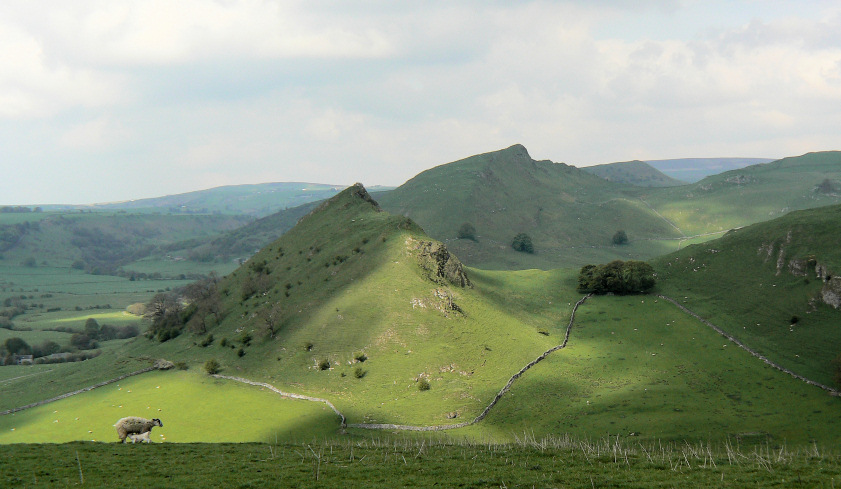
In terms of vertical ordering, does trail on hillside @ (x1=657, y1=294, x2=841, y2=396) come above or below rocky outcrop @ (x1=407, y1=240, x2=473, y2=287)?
below

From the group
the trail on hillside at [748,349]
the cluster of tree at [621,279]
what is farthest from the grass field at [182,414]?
the cluster of tree at [621,279]

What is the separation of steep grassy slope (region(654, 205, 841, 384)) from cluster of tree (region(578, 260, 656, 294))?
4396 mm

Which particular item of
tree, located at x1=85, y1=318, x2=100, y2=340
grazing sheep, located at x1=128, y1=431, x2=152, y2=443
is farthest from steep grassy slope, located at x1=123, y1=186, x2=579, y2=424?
tree, located at x1=85, y1=318, x2=100, y2=340

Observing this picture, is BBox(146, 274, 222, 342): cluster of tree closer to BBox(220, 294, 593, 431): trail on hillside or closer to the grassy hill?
the grassy hill

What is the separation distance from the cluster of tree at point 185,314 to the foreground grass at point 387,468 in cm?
5738

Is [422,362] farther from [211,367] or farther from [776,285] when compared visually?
[776,285]

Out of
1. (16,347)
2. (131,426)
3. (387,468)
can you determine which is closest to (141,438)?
(131,426)

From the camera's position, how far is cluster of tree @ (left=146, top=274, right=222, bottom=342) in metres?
Answer: 93.8

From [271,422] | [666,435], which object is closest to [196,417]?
[271,422]

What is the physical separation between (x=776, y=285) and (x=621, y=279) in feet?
86.0

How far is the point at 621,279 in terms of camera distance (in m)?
104

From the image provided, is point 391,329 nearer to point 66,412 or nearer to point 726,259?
point 66,412

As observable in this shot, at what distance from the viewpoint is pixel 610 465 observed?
32000mm

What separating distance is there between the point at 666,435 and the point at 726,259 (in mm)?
65451
